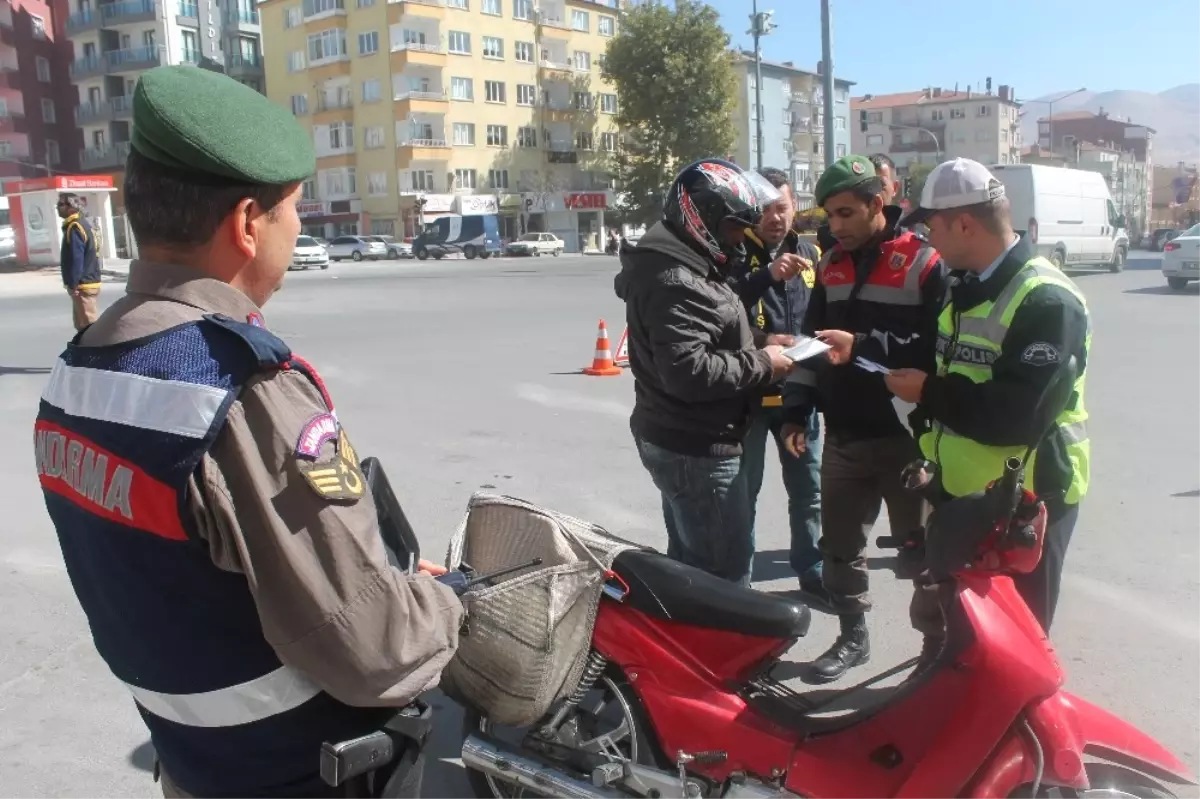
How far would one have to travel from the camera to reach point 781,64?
81.5 m

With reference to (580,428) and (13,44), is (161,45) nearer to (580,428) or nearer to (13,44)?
(13,44)

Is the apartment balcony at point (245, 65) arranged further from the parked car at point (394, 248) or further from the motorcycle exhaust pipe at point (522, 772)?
the motorcycle exhaust pipe at point (522, 772)

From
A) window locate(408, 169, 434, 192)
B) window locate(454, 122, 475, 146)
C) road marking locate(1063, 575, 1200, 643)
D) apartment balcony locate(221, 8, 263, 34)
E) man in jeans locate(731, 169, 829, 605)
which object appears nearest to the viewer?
road marking locate(1063, 575, 1200, 643)

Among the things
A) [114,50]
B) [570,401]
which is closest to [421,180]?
[114,50]

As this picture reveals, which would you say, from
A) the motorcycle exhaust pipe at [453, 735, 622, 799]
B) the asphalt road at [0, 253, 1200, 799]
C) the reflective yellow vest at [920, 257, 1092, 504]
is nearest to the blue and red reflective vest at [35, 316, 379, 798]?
the motorcycle exhaust pipe at [453, 735, 622, 799]

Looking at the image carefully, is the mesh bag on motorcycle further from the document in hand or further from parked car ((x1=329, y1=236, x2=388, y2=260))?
parked car ((x1=329, y1=236, x2=388, y2=260))

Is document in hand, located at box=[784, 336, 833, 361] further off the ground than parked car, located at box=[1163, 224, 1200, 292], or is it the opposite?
document in hand, located at box=[784, 336, 833, 361]

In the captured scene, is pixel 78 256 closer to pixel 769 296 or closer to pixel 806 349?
pixel 769 296

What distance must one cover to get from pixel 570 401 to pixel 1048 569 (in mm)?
6537

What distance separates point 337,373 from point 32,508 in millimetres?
5050

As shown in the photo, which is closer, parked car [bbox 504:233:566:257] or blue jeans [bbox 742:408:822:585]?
blue jeans [bbox 742:408:822:585]

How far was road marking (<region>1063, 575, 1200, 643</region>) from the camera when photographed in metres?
4.08

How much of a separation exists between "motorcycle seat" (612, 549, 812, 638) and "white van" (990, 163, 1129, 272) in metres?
23.1

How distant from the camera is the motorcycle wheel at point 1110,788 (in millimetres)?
2193
